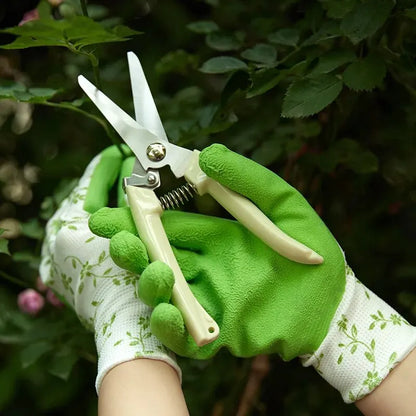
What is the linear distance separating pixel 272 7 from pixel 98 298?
0.53m

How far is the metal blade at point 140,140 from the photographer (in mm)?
533

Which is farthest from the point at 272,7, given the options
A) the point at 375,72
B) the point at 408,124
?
the point at 375,72

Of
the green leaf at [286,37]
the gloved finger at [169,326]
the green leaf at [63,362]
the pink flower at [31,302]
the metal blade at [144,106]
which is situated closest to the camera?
the gloved finger at [169,326]

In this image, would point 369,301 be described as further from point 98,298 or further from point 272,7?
point 272,7

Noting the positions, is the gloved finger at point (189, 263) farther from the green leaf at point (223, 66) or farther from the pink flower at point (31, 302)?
the pink flower at point (31, 302)

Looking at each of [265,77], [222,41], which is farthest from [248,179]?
[222,41]

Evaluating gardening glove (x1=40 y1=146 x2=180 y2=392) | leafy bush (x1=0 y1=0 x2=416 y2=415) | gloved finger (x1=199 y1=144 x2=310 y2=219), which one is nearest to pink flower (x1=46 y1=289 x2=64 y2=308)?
leafy bush (x1=0 y1=0 x2=416 y2=415)

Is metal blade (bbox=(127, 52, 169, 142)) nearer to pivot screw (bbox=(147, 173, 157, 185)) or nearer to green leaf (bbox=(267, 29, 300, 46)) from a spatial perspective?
pivot screw (bbox=(147, 173, 157, 185))

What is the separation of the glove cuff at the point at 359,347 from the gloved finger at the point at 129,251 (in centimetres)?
16

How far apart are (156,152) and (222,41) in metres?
0.25

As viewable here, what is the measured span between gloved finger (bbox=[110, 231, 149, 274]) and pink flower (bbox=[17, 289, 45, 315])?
44 centimetres

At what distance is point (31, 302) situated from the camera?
882 mm

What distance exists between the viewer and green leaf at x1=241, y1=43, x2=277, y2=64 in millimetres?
647

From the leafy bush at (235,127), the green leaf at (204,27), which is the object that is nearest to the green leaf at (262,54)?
the leafy bush at (235,127)
